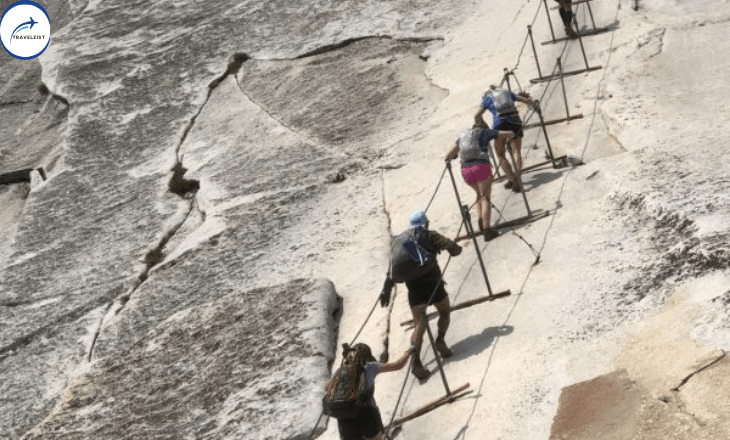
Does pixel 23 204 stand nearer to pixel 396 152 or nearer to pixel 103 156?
pixel 103 156

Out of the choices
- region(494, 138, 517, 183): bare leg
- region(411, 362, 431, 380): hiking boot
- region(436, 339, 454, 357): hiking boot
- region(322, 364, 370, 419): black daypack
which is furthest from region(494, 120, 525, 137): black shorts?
region(322, 364, 370, 419): black daypack

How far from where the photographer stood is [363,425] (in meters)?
10.3

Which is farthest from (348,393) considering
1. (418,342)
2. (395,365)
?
(418,342)

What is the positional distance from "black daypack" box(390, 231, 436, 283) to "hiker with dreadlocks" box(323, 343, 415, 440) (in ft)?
5.66

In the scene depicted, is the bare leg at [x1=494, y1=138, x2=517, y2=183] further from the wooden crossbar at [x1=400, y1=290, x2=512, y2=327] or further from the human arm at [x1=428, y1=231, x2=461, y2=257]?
the human arm at [x1=428, y1=231, x2=461, y2=257]

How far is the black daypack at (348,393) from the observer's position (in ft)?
33.1

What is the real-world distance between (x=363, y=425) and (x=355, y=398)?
0.33m

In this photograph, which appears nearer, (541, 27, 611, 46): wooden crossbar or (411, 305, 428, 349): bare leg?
(411, 305, 428, 349): bare leg

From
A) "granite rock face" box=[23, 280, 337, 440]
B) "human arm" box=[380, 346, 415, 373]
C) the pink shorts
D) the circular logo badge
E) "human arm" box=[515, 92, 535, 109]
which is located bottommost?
"granite rock face" box=[23, 280, 337, 440]

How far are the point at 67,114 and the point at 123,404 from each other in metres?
11.8

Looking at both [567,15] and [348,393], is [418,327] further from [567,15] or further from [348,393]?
[567,15]

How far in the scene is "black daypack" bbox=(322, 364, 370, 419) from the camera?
10102mm

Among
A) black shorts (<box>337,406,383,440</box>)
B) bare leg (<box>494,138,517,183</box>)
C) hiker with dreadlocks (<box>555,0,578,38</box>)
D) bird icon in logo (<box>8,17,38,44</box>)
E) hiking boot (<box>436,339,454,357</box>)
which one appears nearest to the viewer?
black shorts (<box>337,406,383,440</box>)

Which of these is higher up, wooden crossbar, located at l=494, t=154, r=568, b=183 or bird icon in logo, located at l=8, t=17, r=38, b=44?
bird icon in logo, located at l=8, t=17, r=38, b=44
